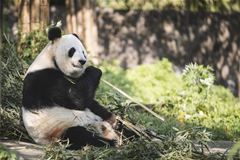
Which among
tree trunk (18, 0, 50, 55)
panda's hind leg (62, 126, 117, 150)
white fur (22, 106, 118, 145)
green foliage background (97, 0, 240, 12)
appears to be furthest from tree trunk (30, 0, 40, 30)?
green foliage background (97, 0, 240, 12)

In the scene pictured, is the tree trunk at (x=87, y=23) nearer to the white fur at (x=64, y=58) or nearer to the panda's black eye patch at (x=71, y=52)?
the white fur at (x=64, y=58)

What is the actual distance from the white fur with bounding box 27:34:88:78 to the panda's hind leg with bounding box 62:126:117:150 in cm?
63

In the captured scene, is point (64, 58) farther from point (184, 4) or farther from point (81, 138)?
point (184, 4)

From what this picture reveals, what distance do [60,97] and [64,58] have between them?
0.42 meters

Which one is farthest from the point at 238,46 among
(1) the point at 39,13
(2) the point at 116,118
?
(2) the point at 116,118

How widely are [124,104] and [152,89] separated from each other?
4.03 meters

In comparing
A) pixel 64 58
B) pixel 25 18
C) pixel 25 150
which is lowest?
pixel 25 150

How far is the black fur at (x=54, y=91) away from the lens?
350cm

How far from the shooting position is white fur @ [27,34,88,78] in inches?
140

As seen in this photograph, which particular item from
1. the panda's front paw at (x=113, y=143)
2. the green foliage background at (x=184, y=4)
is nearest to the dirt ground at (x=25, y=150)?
the panda's front paw at (x=113, y=143)

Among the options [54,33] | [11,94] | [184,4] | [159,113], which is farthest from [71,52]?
[184,4]

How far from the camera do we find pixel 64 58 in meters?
3.57

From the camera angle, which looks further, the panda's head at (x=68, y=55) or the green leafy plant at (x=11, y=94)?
the green leafy plant at (x=11, y=94)

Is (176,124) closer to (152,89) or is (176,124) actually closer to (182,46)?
(152,89)
